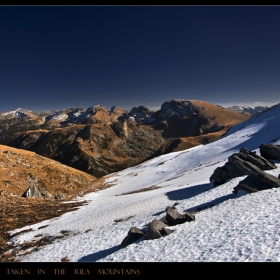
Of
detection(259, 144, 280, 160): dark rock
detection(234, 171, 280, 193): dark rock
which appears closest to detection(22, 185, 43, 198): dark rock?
detection(234, 171, 280, 193): dark rock

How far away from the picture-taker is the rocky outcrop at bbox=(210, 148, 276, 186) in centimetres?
2717

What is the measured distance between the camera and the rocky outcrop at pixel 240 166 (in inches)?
1070

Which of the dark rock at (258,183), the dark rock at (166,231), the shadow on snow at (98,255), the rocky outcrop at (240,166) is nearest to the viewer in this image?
the dark rock at (166,231)

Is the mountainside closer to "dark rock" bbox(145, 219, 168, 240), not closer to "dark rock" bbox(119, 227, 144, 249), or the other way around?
"dark rock" bbox(119, 227, 144, 249)

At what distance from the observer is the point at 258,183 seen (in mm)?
20500

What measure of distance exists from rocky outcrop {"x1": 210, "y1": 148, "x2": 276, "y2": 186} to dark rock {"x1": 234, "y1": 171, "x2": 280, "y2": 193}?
609 centimetres

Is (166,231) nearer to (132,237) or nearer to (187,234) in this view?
(187,234)

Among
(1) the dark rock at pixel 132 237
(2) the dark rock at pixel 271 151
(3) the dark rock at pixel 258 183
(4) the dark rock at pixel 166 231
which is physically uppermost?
(2) the dark rock at pixel 271 151

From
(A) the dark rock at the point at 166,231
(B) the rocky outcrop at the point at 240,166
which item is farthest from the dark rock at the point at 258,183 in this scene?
(A) the dark rock at the point at 166,231

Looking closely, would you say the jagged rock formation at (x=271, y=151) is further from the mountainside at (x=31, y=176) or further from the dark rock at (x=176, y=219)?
the mountainside at (x=31, y=176)

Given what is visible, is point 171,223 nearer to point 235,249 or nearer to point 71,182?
point 235,249

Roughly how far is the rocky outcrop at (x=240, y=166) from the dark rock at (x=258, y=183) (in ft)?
20.0

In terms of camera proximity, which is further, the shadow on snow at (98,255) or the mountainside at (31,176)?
the mountainside at (31,176)
